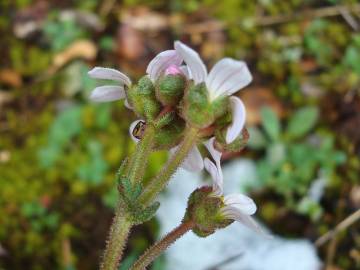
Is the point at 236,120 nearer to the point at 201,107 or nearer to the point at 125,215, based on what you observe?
the point at 201,107

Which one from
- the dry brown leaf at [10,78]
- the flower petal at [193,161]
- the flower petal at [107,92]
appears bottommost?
the flower petal at [193,161]

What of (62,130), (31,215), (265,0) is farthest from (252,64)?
(31,215)

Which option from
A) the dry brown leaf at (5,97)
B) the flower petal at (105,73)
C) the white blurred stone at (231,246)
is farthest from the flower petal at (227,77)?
the dry brown leaf at (5,97)

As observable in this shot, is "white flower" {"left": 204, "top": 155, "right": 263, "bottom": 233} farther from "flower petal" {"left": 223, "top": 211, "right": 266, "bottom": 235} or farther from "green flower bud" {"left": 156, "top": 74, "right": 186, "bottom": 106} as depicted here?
"green flower bud" {"left": 156, "top": 74, "right": 186, "bottom": 106}

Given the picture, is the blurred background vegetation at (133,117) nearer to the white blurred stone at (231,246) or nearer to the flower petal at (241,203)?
the white blurred stone at (231,246)

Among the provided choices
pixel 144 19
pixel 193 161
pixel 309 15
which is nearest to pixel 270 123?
pixel 309 15

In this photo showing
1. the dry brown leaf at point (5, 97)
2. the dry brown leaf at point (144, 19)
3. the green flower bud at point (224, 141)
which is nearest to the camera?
the green flower bud at point (224, 141)

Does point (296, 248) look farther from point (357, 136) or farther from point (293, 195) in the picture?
point (357, 136)
